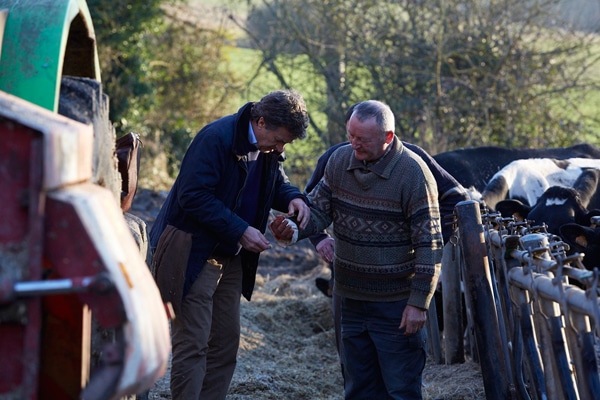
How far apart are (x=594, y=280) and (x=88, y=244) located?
6.02ft

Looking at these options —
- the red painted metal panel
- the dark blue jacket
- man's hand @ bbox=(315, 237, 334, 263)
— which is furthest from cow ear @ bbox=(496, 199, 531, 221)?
the red painted metal panel

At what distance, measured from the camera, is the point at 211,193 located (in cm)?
449

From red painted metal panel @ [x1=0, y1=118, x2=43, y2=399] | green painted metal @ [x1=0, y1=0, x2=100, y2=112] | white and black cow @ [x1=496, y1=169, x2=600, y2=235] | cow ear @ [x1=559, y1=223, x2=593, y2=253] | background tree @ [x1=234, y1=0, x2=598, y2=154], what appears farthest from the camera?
background tree @ [x1=234, y1=0, x2=598, y2=154]

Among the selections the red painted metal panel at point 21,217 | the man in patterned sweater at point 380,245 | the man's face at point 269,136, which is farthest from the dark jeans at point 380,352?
Result: the red painted metal panel at point 21,217

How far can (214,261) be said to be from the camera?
4.67 metres

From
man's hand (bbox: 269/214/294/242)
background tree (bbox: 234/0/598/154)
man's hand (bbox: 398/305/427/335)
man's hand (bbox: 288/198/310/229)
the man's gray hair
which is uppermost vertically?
background tree (bbox: 234/0/598/154)

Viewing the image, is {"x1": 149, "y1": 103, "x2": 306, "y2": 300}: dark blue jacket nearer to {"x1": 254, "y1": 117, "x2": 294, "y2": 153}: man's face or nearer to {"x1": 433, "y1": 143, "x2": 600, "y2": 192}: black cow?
{"x1": 254, "y1": 117, "x2": 294, "y2": 153}: man's face

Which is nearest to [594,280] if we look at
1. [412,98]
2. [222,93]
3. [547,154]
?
[547,154]

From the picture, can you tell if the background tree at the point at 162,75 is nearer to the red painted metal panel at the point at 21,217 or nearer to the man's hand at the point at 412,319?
the man's hand at the point at 412,319

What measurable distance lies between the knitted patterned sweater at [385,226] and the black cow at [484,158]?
5.07m

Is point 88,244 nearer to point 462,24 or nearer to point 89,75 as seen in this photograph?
point 89,75

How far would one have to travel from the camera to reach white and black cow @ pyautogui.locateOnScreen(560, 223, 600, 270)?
252 inches

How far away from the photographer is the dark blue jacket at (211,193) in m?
4.44

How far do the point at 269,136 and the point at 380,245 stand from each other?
804mm
